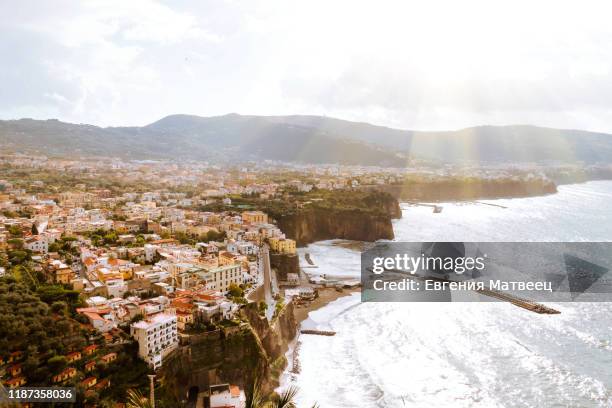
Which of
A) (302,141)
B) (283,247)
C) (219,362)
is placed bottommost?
(219,362)

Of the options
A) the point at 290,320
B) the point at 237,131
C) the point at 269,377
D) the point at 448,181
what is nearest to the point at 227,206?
the point at 290,320

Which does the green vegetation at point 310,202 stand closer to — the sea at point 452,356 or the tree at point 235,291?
the sea at point 452,356

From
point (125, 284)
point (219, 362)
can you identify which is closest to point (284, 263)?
point (125, 284)

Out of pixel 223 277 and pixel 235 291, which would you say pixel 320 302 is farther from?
pixel 235 291

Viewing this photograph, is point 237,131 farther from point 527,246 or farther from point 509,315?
point 509,315

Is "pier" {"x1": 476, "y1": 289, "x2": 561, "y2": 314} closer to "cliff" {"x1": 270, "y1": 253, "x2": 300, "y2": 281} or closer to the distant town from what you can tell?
the distant town

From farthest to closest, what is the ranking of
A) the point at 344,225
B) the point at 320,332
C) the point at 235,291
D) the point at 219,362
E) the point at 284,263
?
the point at 344,225 < the point at 284,263 < the point at 320,332 < the point at 235,291 < the point at 219,362

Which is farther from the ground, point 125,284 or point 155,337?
point 125,284
